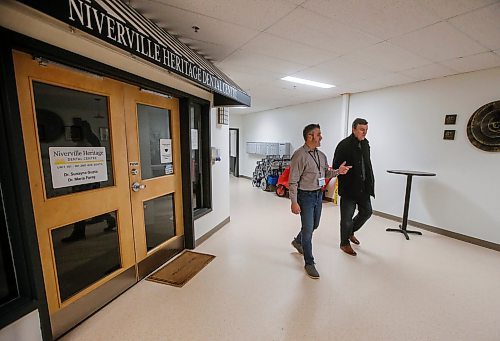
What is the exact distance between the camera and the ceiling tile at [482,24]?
1.88 meters

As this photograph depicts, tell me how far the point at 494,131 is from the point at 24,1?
15.7 feet

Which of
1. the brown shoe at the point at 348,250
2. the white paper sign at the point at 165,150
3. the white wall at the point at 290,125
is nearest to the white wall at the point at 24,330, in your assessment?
the white paper sign at the point at 165,150

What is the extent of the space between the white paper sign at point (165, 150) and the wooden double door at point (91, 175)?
0.01 metres

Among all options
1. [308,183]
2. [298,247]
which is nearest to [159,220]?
[298,247]

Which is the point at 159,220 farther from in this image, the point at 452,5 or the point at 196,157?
the point at 452,5

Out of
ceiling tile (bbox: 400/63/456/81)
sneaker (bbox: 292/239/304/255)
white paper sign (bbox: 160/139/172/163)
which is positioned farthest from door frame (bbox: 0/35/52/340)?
ceiling tile (bbox: 400/63/456/81)

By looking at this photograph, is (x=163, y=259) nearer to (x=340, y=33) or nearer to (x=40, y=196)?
(x=40, y=196)

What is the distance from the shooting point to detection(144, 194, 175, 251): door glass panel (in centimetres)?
289

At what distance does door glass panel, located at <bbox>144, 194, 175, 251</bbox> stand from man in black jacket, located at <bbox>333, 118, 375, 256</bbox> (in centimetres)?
217

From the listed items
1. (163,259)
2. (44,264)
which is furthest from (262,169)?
(44,264)

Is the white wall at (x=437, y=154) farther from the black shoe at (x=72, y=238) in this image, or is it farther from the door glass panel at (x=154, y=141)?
the black shoe at (x=72, y=238)

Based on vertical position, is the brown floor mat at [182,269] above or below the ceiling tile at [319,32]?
below

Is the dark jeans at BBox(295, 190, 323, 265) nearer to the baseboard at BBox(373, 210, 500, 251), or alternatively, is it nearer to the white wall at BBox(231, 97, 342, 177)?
the baseboard at BBox(373, 210, 500, 251)

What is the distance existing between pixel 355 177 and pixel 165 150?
7.53ft
